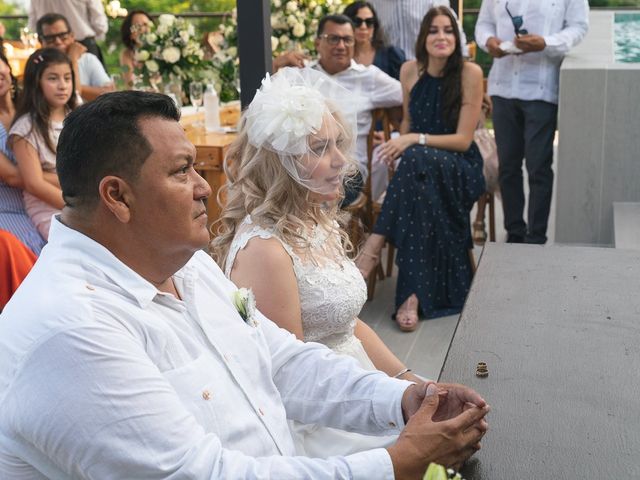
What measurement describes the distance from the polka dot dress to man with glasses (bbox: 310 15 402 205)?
329mm

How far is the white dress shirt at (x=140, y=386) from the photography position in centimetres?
126

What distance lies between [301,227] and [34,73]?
2.15 meters

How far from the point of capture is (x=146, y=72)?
5586mm

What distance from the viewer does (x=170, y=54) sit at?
18.1 ft

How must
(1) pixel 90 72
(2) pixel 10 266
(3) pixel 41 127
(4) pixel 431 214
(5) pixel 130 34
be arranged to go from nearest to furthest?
1. (2) pixel 10 266
2. (3) pixel 41 127
3. (4) pixel 431 214
4. (1) pixel 90 72
5. (5) pixel 130 34

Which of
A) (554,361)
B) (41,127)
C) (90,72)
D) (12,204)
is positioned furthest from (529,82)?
(554,361)

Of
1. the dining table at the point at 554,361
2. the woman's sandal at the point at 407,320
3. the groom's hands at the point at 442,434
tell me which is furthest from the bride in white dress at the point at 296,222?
the woman's sandal at the point at 407,320

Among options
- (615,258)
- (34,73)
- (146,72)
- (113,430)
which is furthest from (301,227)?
(146,72)

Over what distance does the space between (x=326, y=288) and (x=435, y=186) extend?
7.68 ft

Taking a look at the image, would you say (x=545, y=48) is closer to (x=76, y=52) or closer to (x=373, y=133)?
(x=373, y=133)

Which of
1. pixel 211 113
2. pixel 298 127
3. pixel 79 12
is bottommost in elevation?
pixel 211 113

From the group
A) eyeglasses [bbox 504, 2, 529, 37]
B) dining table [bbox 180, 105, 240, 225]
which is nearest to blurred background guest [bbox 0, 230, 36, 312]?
dining table [bbox 180, 105, 240, 225]

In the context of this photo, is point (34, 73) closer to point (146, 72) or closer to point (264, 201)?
point (146, 72)

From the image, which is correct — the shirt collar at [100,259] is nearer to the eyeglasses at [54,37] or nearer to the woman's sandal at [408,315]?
the woman's sandal at [408,315]
